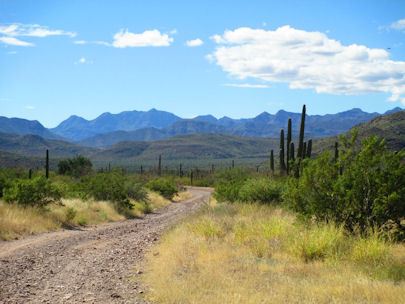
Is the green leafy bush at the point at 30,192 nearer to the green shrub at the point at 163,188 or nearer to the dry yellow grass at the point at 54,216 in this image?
the dry yellow grass at the point at 54,216

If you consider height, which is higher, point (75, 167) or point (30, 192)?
point (30, 192)

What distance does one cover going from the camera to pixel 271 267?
26.5 feet

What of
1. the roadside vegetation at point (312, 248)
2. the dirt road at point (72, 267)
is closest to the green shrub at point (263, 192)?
the roadside vegetation at point (312, 248)

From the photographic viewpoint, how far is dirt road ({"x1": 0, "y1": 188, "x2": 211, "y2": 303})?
730cm

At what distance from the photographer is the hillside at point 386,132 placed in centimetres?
8845

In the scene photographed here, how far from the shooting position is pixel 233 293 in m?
6.63

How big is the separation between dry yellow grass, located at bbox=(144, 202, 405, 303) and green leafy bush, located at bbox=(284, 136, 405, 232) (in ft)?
2.39

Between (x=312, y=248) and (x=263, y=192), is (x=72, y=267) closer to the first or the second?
(x=312, y=248)

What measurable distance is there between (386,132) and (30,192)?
102m

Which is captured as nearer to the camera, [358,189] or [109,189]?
[358,189]

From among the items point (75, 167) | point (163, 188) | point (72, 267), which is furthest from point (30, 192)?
point (75, 167)

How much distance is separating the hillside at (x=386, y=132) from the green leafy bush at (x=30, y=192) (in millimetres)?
69605

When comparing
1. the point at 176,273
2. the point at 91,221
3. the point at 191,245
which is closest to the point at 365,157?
the point at 191,245

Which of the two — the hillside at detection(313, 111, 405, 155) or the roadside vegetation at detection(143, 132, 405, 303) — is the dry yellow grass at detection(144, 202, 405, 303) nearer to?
the roadside vegetation at detection(143, 132, 405, 303)
